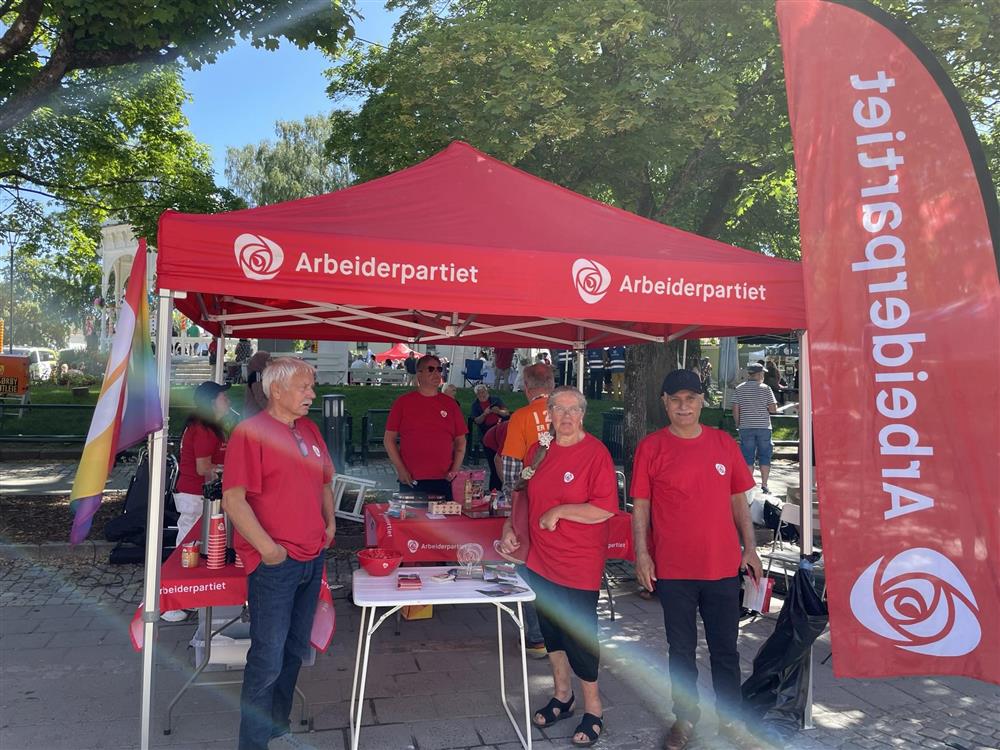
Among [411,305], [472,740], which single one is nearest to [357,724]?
[472,740]

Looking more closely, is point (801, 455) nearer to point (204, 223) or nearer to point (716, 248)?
point (716, 248)

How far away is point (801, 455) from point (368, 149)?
27.4 feet

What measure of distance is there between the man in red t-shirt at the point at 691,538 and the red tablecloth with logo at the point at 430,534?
1.12 m

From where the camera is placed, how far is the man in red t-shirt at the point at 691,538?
350 cm

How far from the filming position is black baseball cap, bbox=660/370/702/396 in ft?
11.7

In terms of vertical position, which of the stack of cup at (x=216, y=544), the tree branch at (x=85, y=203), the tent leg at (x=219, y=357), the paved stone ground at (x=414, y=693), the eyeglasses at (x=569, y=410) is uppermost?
the tree branch at (x=85, y=203)

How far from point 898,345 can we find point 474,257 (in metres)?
2.02

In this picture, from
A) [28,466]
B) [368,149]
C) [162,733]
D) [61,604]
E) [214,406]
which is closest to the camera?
[162,733]

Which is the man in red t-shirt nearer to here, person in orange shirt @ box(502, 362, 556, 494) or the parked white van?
person in orange shirt @ box(502, 362, 556, 494)

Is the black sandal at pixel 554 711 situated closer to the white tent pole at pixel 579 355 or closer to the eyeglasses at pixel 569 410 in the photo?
the eyeglasses at pixel 569 410

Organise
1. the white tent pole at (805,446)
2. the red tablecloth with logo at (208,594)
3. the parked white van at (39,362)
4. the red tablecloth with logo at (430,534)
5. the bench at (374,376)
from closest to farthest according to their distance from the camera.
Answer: the red tablecloth with logo at (208,594)
the white tent pole at (805,446)
the red tablecloth with logo at (430,534)
the bench at (374,376)
the parked white van at (39,362)

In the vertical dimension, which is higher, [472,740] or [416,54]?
[416,54]

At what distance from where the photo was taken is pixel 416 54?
939 cm

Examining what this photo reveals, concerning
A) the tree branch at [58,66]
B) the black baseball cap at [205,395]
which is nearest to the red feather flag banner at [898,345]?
the black baseball cap at [205,395]
